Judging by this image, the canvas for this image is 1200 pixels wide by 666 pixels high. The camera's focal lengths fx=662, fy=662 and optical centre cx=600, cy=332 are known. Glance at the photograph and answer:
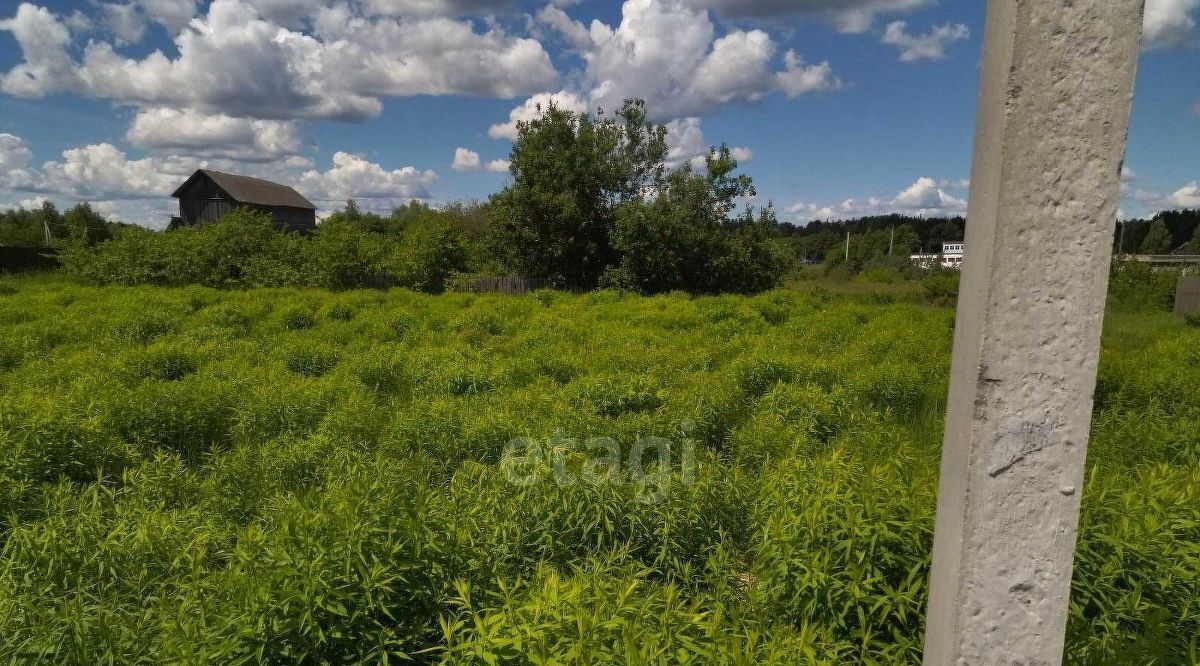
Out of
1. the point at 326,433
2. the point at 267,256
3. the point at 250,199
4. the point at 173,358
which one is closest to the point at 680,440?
the point at 326,433

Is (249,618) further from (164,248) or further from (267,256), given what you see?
(164,248)

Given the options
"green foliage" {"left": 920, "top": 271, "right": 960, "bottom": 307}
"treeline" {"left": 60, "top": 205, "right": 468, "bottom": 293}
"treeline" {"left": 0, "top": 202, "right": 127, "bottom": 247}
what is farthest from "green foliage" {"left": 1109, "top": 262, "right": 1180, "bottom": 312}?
"treeline" {"left": 0, "top": 202, "right": 127, "bottom": 247}

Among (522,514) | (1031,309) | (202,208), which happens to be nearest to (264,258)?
(522,514)

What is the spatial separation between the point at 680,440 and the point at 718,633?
3135 millimetres

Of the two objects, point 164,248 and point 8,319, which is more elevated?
point 164,248

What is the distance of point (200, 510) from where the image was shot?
3982 millimetres

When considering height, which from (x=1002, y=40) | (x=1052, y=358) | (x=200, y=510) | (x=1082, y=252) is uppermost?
(x=1002, y=40)

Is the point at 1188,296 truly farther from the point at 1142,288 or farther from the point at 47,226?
the point at 47,226

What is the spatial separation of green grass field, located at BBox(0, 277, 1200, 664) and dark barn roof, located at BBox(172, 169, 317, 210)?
117ft

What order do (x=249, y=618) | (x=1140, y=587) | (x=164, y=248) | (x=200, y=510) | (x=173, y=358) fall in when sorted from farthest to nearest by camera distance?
(x=164, y=248), (x=173, y=358), (x=200, y=510), (x=1140, y=587), (x=249, y=618)

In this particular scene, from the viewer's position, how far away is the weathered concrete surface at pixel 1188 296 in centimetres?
1930

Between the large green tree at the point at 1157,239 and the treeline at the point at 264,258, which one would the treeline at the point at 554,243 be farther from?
the large green tree at the point at 1157,239

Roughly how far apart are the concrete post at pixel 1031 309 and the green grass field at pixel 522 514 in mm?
1118

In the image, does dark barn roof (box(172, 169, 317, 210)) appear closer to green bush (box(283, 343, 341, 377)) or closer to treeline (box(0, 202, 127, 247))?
treeline (box(0, 202, 127, 247))
